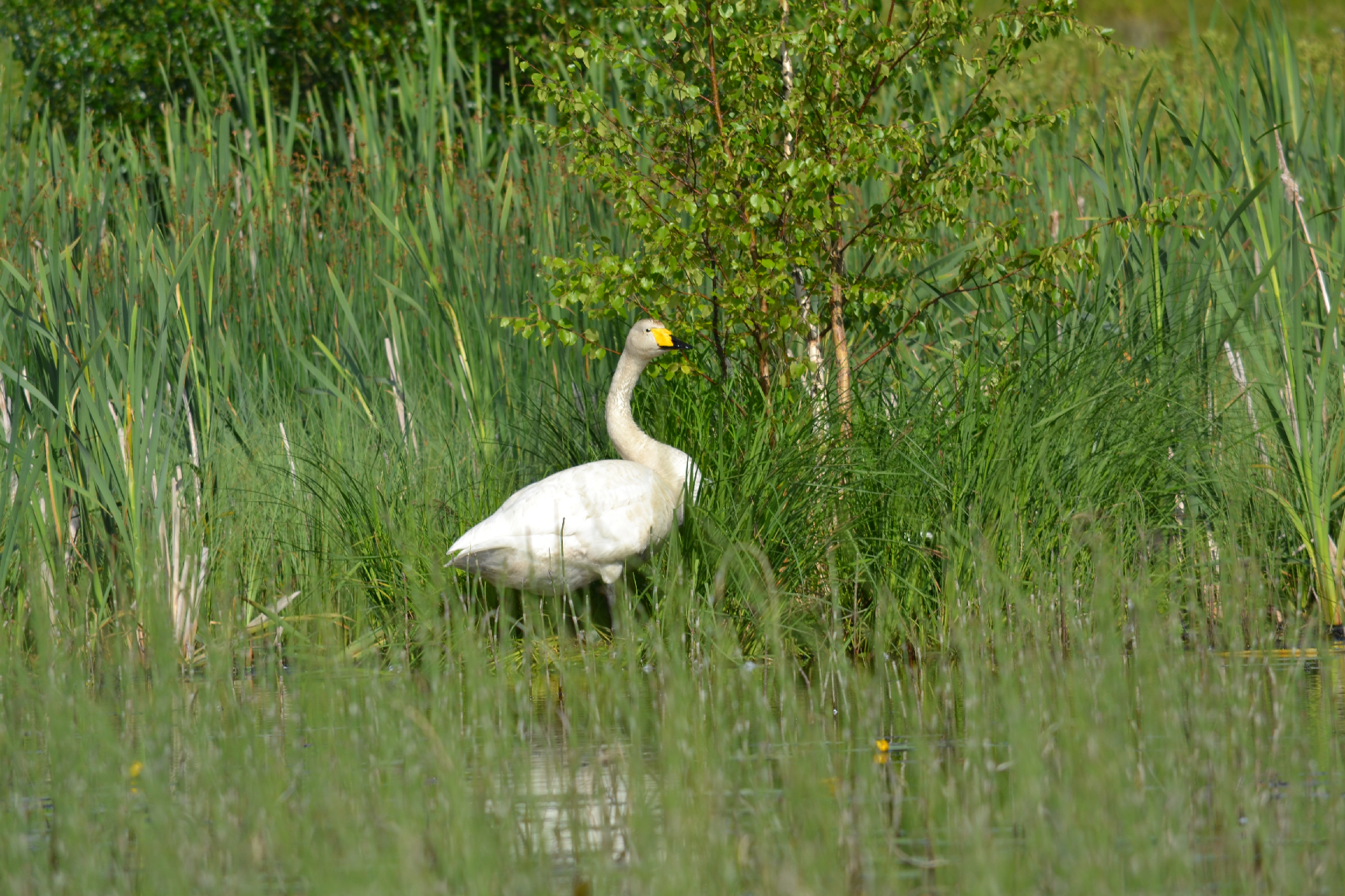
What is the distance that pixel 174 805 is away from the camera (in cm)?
360

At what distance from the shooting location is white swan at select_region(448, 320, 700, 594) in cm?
576

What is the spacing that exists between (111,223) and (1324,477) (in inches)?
253

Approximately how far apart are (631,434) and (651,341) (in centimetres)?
38

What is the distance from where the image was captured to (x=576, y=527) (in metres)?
5.78

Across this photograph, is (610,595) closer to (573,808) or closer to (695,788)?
(695,788)

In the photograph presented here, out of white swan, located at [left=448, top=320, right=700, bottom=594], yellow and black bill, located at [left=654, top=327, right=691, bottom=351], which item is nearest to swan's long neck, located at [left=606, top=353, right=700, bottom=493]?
white swan, located at [left=448, top=320, right=700, bottom=594]

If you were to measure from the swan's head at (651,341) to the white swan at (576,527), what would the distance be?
0.45 metres

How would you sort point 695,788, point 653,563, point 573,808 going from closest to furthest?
point 573,808
point 695,788
point 653,563

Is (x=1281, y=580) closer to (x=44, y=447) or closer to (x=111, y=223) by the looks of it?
(x=44, y=447)

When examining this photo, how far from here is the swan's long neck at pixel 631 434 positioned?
6137 millimetres

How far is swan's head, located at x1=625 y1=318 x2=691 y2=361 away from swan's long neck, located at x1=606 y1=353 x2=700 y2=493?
6 centimetres

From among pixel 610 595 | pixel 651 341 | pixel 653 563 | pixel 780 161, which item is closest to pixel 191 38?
pixel 651 341

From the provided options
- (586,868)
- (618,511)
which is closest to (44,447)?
(618,511)

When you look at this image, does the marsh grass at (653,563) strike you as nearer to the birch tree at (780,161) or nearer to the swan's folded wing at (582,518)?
the swan's folded wing at (582,518)
